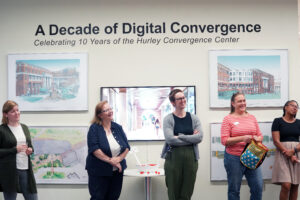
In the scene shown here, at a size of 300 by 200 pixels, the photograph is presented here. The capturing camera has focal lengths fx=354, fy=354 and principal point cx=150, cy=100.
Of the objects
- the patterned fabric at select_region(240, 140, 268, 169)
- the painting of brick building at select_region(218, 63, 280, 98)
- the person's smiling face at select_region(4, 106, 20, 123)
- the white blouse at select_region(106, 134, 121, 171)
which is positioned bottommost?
the patterned fabric at select_region(240, 140, 268, 169)

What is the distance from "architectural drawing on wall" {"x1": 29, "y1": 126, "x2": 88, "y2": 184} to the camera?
4.68 meters

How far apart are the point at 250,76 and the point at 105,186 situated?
2.41 m

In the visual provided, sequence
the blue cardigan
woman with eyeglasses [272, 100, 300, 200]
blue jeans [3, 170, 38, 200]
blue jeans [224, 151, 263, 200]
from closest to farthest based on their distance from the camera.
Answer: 1. the blue cardigan
2. blue jeans [3, 170, 38, 200]
3. blue jeans [224, 151, 263, 200]
4. woman with eyeglasses [272, 100, 300, 200]

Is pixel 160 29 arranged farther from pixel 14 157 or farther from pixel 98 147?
pixel 14 157

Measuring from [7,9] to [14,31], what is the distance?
0.32m

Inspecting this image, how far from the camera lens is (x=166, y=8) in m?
4.76

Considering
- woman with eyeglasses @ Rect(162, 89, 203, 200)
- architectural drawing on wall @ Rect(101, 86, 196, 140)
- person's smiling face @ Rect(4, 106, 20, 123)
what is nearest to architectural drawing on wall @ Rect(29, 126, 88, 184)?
architectural drawing on wall @ Rect(101, 86, 196, 140)

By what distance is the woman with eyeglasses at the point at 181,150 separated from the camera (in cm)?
362

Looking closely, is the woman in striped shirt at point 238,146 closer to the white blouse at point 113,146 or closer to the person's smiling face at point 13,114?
the white blouse at point 113,146

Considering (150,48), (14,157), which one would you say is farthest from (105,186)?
(150,48)

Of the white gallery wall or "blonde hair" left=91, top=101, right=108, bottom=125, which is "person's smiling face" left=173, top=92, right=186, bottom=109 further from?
the white gallery wall

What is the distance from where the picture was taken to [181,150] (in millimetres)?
3625

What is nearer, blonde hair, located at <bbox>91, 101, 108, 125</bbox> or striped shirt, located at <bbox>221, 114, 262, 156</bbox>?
blonde hair, located at <bbox>91, 101, 108, 125</bbox>

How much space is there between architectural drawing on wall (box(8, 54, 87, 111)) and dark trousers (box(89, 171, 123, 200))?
4.41 ft
